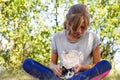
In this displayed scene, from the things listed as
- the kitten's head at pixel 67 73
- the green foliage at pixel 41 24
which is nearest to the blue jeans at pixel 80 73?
the kitten's head at pixel 67 73

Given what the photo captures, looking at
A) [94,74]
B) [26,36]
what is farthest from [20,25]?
[94,74]

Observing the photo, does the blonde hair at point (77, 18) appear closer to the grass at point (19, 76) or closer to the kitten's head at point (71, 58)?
the kitten's head at point (71, 58)

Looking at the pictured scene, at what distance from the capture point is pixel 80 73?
2295 millimetres

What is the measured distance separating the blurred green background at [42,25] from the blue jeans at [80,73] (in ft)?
13.4

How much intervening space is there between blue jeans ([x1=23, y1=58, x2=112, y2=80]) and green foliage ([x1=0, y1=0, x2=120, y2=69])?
4086 mm

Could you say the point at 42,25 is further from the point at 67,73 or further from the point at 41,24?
the point at 67,73

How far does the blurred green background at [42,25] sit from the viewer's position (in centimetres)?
642

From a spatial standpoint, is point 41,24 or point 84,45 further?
point 41,24

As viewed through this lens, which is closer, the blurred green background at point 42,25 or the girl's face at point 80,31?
the girl's face at point 80,31

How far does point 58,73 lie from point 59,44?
415 millimetres

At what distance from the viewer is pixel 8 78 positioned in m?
4.13

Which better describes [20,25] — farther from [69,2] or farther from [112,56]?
[112,56]

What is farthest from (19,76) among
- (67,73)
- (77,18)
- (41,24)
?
(41,24)

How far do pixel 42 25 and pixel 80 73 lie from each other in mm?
4302
